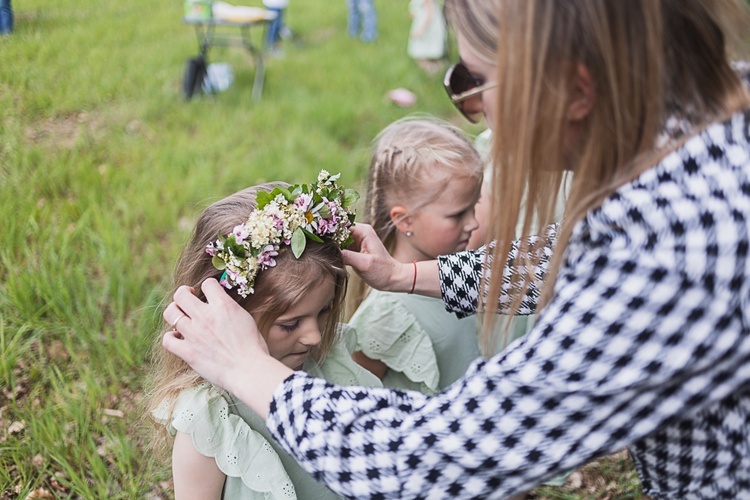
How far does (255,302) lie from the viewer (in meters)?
1.92

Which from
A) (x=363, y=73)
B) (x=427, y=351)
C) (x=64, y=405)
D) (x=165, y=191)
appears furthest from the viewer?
(x=363, y=73)

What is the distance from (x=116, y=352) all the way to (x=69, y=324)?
215 mm

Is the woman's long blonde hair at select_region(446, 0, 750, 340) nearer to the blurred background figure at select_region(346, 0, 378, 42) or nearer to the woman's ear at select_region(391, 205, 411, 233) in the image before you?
the woman's ear at select_region(391, 205, 411, 233)

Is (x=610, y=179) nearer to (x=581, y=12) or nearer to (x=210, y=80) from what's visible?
(x=581, y=12)

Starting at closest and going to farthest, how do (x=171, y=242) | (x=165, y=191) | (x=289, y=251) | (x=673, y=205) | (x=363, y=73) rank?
(x=673, y=205) < (x=289, y=251) < (x=171, y=242) < (x=165, y=191) < (x=363, y=73)

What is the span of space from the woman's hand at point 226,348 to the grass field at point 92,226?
732 mm

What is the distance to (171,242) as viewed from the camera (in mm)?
3770

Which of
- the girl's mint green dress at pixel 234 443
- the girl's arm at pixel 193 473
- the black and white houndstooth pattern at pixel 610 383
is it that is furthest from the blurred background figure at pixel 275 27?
the black and white houndstooth pattern at pixel 610 383

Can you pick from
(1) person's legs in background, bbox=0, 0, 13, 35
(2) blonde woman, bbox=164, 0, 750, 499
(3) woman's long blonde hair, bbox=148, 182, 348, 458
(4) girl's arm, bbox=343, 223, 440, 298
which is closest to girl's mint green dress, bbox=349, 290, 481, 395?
(4) girl's arm, bbox=343, 223, 440, 298

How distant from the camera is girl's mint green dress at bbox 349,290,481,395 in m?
2.67

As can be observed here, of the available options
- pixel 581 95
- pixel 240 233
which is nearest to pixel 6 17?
pixel 240 233

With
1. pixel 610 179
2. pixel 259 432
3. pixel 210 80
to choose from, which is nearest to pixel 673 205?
pixel 610 179

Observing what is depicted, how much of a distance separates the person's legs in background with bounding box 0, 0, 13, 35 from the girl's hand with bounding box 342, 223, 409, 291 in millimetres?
1550

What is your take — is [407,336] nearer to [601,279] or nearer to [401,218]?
[401,218]
